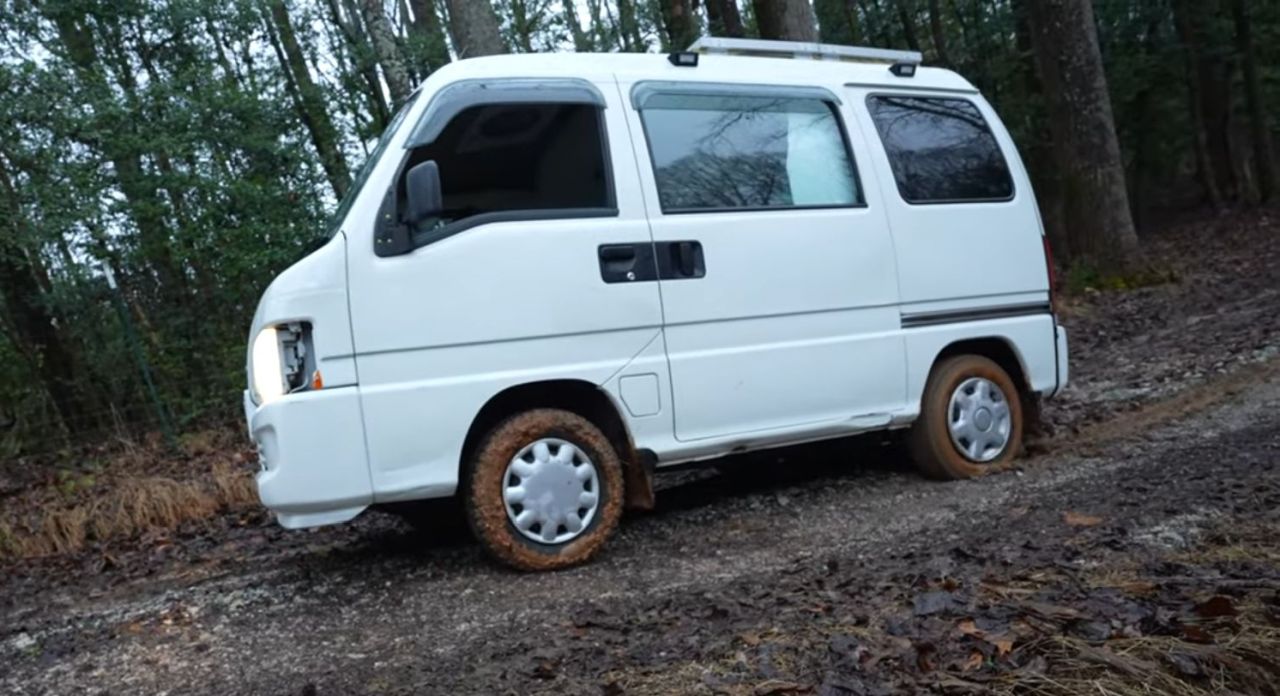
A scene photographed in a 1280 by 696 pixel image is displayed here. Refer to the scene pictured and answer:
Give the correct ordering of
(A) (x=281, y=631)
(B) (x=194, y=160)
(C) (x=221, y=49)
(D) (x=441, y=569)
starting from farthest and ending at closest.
→ (C) (x=221, y=49)
(B) (x=194, y=160)
(D) (x=441, y=569)
(A) (x=281, y=631)

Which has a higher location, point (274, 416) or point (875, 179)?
point (875, 179)

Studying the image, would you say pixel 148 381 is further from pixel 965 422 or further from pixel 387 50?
pixel 965 422

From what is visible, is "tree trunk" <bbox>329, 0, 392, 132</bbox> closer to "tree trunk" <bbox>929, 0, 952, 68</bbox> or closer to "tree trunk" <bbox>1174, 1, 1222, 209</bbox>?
"tree trunk" <bbox>929, 0, 952, 68</bbox>

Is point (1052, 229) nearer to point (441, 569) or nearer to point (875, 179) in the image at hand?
point (875, 179)

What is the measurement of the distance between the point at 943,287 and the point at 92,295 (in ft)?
24.3

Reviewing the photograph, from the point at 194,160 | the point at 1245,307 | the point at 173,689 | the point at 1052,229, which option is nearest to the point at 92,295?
the point at 194,160

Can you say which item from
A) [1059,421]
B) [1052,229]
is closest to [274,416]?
[1059,421]

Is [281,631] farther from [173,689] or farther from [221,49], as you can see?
[221,49]

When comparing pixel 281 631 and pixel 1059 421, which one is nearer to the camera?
pixel 281 631

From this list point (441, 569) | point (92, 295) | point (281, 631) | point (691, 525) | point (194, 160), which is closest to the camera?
point (281, 631)

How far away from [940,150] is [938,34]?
58.1 ft

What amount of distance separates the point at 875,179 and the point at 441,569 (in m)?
2.94

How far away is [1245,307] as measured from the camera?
34.9ft

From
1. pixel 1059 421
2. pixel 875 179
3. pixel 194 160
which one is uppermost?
pixel 194 160
